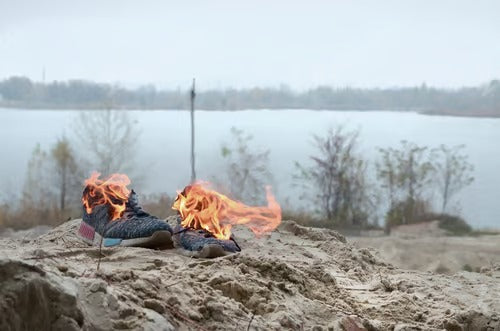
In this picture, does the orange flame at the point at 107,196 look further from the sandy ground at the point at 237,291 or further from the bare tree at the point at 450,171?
the bare tree at the point at 450,171

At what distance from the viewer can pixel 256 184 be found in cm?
589

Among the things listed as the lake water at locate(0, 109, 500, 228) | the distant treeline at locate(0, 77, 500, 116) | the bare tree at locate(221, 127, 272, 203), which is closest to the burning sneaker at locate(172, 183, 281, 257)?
the bare tree at locate(221, 127, 272, 203)

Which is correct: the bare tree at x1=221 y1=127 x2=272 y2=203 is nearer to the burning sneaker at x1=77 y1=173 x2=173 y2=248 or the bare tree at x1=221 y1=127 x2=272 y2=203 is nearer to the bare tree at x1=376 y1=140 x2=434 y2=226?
the bare tree at x1=376 y1=140 x2=434 y2=226

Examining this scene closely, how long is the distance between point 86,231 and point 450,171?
3.60 metres

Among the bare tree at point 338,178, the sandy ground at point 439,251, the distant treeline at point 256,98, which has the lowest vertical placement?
the sandy ground at point 439,251

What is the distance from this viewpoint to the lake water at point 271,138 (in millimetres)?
5902

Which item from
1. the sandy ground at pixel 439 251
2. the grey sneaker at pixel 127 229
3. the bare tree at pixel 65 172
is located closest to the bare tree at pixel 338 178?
the sandy ground at pixel 439 251

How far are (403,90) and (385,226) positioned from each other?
132 centimetres

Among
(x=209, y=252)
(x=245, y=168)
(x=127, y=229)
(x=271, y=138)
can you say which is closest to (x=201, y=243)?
(x=209, y=252)

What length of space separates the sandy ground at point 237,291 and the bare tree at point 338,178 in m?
2.25

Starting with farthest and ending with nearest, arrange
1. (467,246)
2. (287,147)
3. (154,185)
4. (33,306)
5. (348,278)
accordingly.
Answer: (287,147) < (154,185) < (467,246) < (348,278) < (33,306)

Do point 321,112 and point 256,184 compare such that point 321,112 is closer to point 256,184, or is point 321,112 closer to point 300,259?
point 256,184

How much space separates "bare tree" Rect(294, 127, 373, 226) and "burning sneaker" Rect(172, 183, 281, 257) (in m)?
2.01

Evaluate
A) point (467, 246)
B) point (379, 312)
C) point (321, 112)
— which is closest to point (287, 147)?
point (321, 112)
